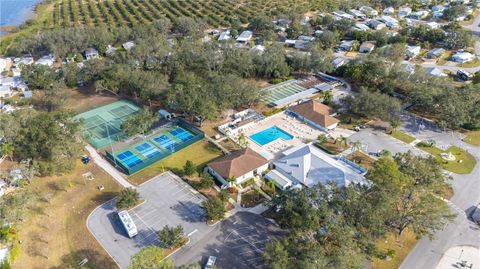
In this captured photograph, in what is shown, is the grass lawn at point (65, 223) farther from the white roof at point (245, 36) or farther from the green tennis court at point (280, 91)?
the white roof at point (245, 36)

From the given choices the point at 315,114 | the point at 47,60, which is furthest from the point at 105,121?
the point at 315,114

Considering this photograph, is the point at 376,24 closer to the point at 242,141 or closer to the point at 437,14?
the point at 437,14

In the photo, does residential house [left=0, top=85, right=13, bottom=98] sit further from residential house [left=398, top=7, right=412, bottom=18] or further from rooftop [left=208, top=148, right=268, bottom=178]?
residential house [left=398, top=7, right=412, bottom=18]

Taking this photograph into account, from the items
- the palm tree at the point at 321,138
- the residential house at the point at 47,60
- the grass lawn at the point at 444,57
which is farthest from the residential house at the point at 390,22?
the residential house at the point at 47,60

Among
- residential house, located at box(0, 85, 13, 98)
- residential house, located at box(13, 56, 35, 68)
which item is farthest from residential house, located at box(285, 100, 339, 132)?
residential house, located at box(13, 56, 35, 68)

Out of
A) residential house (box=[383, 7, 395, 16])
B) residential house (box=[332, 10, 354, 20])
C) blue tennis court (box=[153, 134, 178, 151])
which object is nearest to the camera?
blue tennis court (box=[153, 134, 178, 151])

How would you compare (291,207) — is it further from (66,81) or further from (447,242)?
(66,81)

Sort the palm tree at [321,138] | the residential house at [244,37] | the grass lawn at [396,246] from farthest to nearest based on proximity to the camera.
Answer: the residential house at [244,37]
the palm tree at [321,138]
the grass lawn at [396,246]
